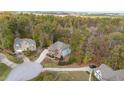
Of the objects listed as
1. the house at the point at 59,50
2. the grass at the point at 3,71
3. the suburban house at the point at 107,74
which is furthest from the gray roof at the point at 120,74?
the grass at the point at 3,71

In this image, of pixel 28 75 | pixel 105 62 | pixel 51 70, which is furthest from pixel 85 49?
pixel 28 75

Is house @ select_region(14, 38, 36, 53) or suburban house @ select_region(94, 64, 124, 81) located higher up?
house @ select_region(14, 38, 36, 53)

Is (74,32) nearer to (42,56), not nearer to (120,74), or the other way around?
(42,56)

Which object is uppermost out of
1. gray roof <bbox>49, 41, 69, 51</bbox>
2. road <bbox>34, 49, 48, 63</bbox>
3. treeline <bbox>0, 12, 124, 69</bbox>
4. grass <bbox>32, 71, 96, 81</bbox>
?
treeline <bbox>0, 12, 124, 69</bbox>

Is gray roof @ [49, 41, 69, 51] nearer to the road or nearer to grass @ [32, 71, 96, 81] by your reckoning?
the road

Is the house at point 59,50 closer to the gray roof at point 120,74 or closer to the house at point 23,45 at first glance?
the house at point 23,45

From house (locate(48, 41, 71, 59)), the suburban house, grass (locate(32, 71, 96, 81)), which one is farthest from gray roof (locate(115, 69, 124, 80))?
house (locate(48, 41, 71, 59))
